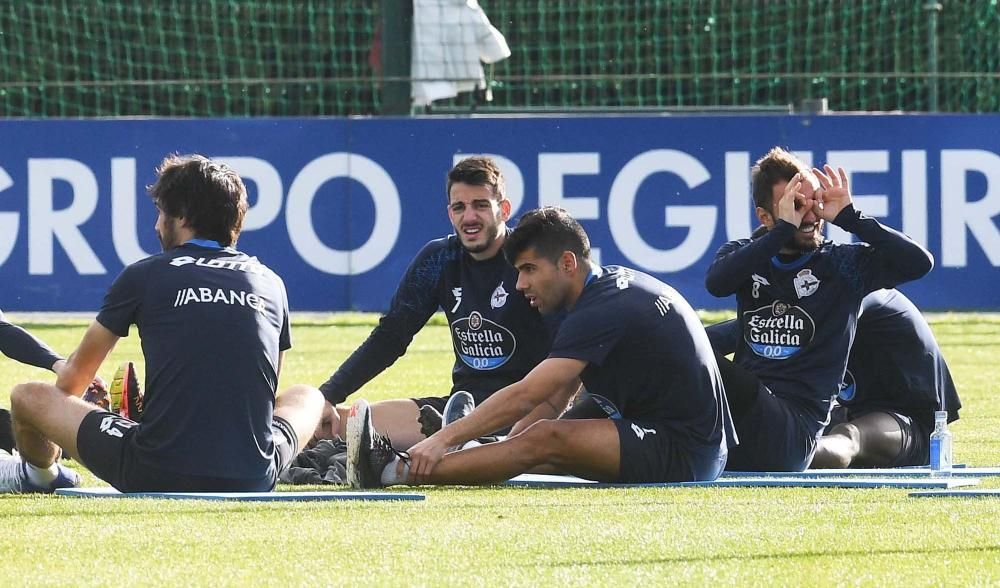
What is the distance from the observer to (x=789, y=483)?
662 cm

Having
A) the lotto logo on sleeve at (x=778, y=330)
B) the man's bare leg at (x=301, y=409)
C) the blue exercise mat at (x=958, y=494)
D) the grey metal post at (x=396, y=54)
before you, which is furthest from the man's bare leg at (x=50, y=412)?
the grey metal post at (x=396, y=54)

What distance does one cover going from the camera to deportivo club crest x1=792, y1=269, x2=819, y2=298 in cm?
728

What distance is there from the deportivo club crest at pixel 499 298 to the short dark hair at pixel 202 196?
69.8 inches

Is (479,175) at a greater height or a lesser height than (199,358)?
greater

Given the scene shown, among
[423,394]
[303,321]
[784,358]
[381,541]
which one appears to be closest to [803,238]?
[784,358]

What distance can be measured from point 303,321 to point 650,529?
10782mm

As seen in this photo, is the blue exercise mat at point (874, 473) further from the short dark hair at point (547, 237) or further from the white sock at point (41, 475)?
the white sock at point (41, 475)

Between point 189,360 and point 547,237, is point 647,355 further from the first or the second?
point 189,360

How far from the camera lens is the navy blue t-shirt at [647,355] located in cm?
645

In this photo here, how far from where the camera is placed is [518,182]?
51.0 ft

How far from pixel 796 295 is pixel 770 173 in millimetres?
530

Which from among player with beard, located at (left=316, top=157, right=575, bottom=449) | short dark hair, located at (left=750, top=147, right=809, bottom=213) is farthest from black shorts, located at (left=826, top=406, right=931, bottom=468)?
player with beard, located at (left=316, top=157, right=575, bottom=449)

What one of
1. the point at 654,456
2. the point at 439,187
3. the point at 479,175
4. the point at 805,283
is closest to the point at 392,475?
the point at 654,456

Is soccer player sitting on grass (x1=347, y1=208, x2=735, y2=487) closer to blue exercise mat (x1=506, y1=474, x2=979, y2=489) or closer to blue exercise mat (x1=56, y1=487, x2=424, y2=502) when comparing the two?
blue exercise mat (x1=506, y1=474, x2=979, y2=489)
